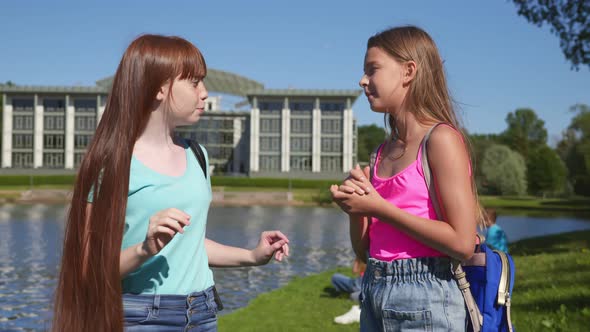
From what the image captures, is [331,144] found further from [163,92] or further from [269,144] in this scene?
[163,92]

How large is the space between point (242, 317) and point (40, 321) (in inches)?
120

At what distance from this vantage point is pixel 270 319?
702cm

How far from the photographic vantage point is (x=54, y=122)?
253 ft

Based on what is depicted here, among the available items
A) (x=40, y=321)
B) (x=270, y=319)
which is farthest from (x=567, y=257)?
(x=40, y=321)

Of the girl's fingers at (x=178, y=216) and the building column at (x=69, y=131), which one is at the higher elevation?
the building column at (x=69, y=131)

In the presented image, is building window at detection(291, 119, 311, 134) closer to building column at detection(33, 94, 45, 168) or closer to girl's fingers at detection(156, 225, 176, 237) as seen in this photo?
building column at detection(33, 94, 45, 168)

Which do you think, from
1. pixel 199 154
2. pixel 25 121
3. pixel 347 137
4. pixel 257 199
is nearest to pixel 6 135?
pixel 25 121

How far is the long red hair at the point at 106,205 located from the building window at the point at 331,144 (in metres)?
75.4

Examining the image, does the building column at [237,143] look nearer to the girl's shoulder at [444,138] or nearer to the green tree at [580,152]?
the green tree at [580,152]

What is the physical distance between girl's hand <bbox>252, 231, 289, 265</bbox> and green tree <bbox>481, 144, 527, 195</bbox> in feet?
210

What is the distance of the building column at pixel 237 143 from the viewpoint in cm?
8344

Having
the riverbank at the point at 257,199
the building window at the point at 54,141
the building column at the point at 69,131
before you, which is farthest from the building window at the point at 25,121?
the riverbank at the point at 257,199

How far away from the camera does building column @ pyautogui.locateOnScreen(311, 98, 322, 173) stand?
3051 inches

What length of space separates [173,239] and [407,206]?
0.87m
